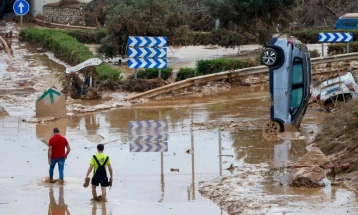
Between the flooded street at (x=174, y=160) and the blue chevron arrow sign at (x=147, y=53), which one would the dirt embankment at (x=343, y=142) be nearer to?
the flooded street at (x=174, y=160)

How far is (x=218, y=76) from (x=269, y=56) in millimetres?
9619

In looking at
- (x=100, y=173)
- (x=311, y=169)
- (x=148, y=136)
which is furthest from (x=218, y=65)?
(x=100, y=173)

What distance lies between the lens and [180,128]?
80.7 ft

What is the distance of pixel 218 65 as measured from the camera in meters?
33.2

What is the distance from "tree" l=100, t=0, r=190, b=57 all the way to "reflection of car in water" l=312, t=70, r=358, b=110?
32.9ft

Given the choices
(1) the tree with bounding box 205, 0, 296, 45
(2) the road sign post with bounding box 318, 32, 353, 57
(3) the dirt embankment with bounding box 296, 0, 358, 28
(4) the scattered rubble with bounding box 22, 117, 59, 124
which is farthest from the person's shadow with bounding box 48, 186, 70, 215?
(3) the dirt embankment with bounding box 296, 0, 358, 28

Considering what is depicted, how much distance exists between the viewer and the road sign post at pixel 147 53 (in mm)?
30953

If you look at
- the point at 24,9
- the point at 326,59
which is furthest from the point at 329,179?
the point at 24,9

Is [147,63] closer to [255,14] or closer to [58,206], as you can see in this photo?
[255,14]

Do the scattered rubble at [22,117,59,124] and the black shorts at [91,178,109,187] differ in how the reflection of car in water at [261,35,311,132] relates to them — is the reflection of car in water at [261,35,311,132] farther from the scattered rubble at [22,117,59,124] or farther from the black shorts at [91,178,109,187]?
the black shorts at [91,178,109,187]

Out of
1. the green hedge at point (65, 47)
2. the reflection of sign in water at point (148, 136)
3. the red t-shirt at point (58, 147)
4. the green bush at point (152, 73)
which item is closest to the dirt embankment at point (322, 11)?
the green hedge at point (65, 47)

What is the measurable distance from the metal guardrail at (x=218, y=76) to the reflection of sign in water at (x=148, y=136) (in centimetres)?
424

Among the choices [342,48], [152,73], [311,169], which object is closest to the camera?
[311,169]

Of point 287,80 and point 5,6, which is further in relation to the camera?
point 5,6
